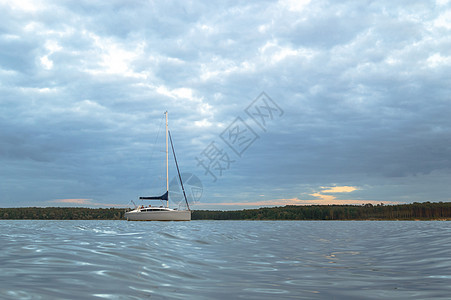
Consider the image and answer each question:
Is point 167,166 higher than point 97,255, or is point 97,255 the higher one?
point 167,166

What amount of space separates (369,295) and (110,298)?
5503 mm

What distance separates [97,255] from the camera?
14.1m

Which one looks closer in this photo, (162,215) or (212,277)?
(212,277)

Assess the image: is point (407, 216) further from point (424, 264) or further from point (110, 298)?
point (110, 298)

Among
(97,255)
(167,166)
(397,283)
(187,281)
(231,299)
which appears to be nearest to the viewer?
(231,299)

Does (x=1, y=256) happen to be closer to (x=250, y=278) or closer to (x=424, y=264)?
(x=250, y=278)

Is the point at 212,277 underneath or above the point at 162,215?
above

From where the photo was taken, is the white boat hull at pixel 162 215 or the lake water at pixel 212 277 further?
the white boat hull at pixel 162 215

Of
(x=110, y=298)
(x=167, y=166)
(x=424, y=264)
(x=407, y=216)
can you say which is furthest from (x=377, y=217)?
(x=110, y=298)

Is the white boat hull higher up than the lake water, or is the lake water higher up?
the lake water

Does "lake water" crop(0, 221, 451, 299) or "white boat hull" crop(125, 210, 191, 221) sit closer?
"lake water" crop(0, 221, 451, 299)

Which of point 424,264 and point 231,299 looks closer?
point 231,299

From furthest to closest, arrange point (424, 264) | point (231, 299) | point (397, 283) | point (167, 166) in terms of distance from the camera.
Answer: point (167, 166)
point (424, 264)
point (397, 283)
point (231, 299)

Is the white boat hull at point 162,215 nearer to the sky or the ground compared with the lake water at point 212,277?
nearer to the ground
